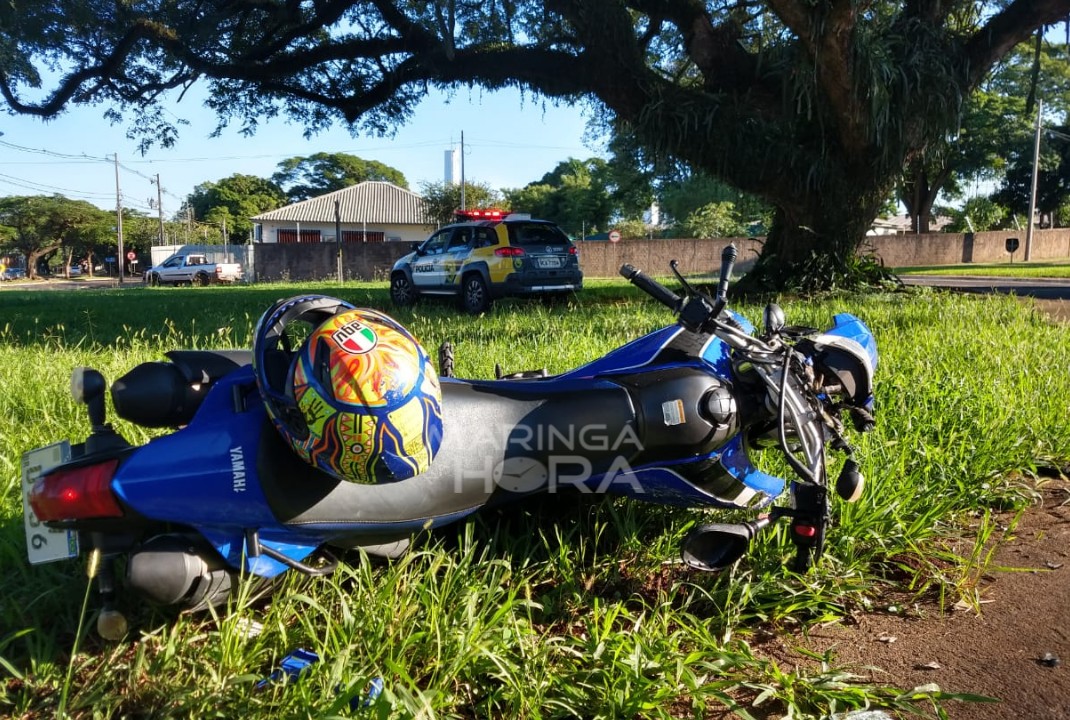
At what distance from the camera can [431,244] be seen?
12438 mm

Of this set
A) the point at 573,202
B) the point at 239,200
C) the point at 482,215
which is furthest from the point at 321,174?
the point at 482,215

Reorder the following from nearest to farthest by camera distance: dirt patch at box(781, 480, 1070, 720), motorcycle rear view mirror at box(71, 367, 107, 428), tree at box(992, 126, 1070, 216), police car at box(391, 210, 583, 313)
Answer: motorcycle rear view mirror at box(71, 367, 107, 428)
dirt patch at box(781, 480, 1070, 720)
police car at box(391, 210, 583, 313)
tree at box(992, 126, 1070, 216)

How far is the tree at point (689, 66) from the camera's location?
29.0 ft

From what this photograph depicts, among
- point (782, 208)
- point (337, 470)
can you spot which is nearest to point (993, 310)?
point (782, 208)

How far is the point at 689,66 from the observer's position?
1305 cm

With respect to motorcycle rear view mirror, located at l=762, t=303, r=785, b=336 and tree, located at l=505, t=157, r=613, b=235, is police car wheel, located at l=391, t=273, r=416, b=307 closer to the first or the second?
motorcycle rear view mirror, located at l=762, t=303, r=785, b=336

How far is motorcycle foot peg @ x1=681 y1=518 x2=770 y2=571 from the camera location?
6.29ft

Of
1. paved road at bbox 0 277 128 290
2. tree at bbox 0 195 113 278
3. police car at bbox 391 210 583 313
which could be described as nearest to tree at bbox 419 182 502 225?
paved road at bbox 0 277 128 290

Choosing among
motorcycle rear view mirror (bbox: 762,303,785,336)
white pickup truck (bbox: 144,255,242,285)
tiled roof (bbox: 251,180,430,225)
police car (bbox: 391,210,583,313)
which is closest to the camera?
motorcycle rear view mirror (bbox: 762,303,785,336)

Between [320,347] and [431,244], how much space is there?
36.6 ft

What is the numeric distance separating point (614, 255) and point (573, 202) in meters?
19.6

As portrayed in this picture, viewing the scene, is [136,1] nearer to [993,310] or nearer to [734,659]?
[993,310]

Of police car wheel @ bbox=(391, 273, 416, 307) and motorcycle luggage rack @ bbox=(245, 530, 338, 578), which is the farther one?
police car wheel @ bbox=(391, 273, 416, 307)

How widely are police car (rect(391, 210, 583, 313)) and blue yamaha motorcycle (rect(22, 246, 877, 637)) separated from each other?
28.8 ft
